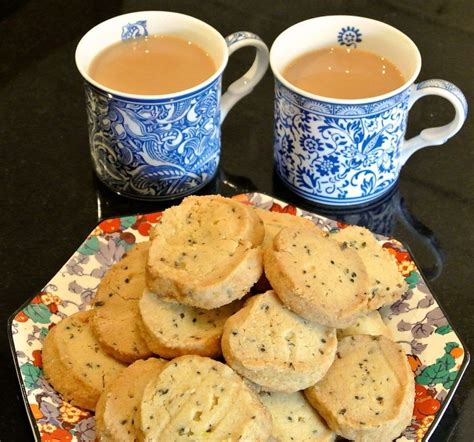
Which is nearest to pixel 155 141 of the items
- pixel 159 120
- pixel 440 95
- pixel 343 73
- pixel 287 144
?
pixel 159 120

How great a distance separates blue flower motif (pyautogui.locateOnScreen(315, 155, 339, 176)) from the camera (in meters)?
1.18

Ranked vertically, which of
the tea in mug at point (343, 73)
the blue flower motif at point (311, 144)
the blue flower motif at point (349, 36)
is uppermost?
the blue flower motif at point (349, 36)

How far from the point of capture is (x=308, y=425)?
0.92 metres

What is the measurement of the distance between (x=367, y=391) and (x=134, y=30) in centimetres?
68

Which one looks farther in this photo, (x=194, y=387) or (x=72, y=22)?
(x=72, y=22)

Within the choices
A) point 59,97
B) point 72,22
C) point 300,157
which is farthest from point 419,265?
point 72,22

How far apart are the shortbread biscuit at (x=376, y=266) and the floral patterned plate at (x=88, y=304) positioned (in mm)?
43

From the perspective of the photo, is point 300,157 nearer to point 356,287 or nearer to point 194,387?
point 356,287

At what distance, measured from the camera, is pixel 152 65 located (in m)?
1.22

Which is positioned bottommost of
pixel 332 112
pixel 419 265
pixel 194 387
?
pixel 419 265

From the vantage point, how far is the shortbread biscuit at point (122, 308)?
3.19ft

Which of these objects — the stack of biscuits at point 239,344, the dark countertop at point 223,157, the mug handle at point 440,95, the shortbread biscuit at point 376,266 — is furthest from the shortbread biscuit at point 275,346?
the mug handle at point 440,95

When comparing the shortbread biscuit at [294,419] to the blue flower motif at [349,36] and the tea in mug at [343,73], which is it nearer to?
the tea in mug at [343,73]

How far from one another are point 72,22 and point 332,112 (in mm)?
781
